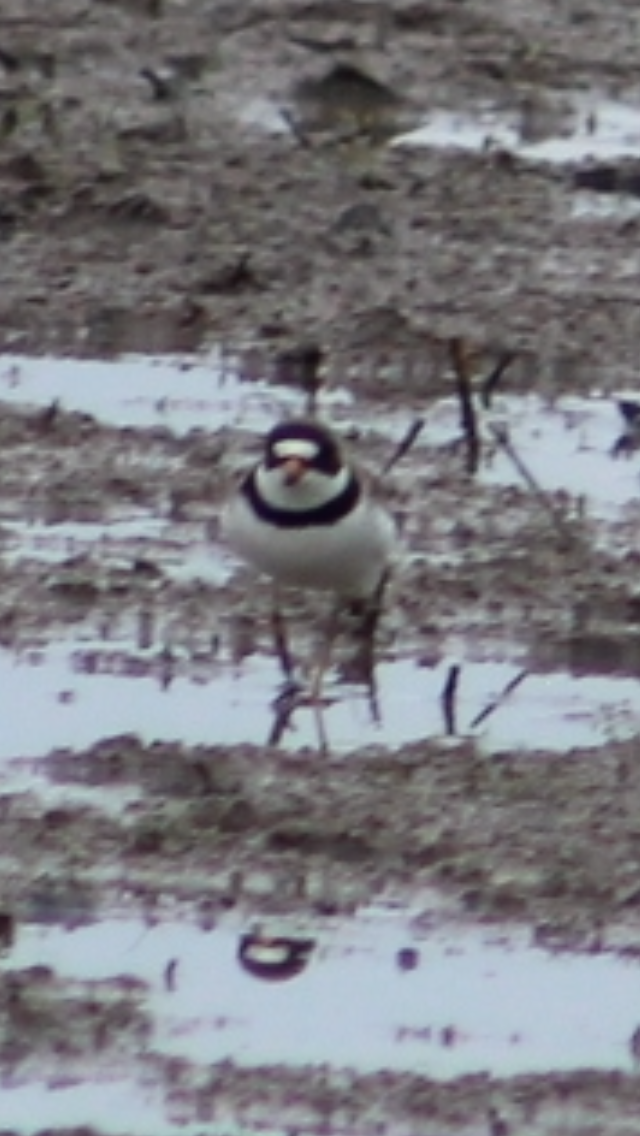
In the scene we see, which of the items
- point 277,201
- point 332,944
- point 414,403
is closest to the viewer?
point 332,944

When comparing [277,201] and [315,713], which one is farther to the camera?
[277,201]

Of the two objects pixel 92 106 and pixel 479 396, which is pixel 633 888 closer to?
pixel 479 396

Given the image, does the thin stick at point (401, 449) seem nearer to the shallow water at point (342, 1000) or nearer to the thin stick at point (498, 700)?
the thin stick at point (498, 700)

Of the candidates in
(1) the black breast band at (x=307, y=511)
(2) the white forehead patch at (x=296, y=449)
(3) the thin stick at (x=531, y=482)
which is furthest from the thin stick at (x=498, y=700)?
(3) the thin stick at (x=531, y=482)

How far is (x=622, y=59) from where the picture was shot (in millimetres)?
17219

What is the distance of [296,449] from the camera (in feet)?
36.8

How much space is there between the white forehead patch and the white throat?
5 cm

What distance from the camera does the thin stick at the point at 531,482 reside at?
11.6 metres

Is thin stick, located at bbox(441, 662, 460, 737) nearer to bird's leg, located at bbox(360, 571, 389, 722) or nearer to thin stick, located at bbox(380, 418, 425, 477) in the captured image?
bird's leg, located at bbox(360, 571, 389, 722)

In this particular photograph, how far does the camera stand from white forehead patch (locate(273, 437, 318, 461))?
1119 centimetres

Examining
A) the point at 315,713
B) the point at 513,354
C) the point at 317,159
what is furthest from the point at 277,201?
the point at 315,713

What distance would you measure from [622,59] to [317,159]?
205cm

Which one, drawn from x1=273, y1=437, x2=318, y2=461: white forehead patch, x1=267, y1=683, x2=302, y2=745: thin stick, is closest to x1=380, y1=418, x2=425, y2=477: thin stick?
x1=273, y1=437, x2=318, y2=461: white forehead patch

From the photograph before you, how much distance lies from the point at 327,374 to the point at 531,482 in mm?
1181
